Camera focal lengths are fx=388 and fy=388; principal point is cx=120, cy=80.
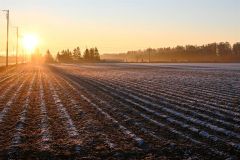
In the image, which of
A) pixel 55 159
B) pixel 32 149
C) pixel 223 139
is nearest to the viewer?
pixel 55 159

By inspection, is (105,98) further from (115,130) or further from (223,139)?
(223,139)

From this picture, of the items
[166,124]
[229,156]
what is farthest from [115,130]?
[229,156]

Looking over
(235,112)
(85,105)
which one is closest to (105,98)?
(85,105)

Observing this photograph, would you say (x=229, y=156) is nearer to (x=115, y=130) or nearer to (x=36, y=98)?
(x=115, y=130)

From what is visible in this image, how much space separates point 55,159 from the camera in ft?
24.1

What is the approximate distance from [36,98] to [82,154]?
10050 millimetres

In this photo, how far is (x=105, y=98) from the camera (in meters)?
17.4

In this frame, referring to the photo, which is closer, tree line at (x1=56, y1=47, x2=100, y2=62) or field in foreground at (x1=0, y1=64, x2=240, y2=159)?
field in foreground at (x1=0, y1=64, x2=240, y2=159)

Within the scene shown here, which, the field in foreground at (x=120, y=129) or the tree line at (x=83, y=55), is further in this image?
the tree line at (x=83, y=55)

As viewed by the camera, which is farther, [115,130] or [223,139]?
[115,130]

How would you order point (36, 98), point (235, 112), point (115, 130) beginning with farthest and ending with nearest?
point (36, 98) → point (235, 112) → point (115, 130)

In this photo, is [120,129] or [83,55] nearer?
[120,129]

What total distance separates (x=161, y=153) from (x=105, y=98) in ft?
32.2

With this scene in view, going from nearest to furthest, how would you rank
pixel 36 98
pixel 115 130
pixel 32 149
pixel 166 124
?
pixel 32 149 → pixel 115 130 → pixel 166 124 → pixel 36 98
